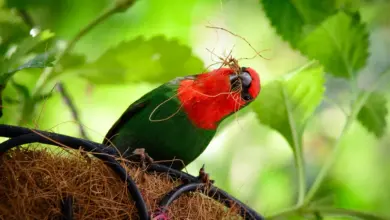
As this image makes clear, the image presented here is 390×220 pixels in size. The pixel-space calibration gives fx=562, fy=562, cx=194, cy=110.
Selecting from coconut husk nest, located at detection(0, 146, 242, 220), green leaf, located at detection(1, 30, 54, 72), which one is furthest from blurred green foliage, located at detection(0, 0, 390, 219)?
coconut husk nest, located at detection(0, 146, 242, 220)

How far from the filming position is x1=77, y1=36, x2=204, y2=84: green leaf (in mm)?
965

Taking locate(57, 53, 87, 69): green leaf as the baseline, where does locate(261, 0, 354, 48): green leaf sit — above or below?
above

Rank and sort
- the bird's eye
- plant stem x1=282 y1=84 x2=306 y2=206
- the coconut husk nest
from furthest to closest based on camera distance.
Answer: plant stem x1=282 y1=84 x2=306 y2=206 < the bird's eye < the coconut husk nest

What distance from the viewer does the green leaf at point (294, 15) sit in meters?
1.02

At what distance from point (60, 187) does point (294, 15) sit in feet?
2.12

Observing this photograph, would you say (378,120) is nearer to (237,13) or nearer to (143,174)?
(143,174)

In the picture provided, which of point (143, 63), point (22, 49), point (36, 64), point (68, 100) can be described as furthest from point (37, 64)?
point (68, 100)

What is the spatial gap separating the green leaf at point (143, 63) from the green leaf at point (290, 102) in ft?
0.44

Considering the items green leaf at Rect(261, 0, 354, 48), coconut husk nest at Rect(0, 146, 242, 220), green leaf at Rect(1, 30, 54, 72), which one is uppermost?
green leaf at Rect(261, 0, 354, 48)

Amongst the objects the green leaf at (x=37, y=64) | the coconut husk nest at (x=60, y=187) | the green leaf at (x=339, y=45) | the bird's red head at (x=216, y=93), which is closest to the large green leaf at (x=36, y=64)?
the green leaf at (x=37, y=64)

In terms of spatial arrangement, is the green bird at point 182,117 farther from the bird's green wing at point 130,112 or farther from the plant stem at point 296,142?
the plant stem at point 296,142

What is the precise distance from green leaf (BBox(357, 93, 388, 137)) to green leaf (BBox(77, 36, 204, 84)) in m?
0.36

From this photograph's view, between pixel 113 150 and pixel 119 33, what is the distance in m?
0.65

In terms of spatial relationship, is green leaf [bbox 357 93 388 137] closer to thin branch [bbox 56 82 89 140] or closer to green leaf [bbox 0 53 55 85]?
thin branch [bbox 56 82 89 140]
